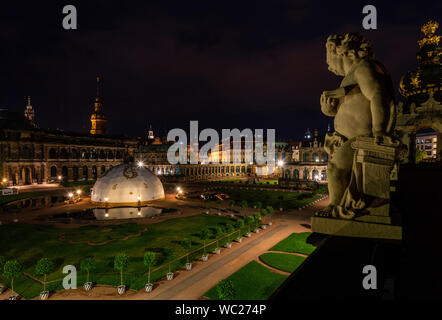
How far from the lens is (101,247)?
2534 cm

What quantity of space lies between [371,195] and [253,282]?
14.5 meters

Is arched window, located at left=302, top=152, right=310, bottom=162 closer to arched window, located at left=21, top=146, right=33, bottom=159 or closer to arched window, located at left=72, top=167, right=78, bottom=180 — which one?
arched window, located at left=72, top=167, right=78, bottom=180

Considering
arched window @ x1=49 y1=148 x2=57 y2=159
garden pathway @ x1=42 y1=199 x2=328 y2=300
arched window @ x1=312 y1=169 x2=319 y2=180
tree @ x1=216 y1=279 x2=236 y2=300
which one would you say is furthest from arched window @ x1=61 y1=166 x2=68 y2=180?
tree @ x1=216 y1=279 x2=236 y2=300

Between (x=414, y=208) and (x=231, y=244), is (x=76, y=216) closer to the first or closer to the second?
(x=231, y=244)

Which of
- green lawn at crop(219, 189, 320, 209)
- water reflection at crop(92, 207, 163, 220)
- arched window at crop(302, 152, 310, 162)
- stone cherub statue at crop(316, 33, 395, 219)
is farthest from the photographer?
arched window at crop(302, 152, 310, 162)

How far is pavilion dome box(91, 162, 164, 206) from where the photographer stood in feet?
155

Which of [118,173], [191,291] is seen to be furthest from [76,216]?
[191,291]

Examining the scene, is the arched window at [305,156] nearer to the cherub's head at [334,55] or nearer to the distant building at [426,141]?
the distant building at [426,141]

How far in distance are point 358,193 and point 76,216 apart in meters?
41.3

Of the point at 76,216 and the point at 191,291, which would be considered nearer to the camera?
the point at 191,291

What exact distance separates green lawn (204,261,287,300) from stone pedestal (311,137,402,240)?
12005 millimetres

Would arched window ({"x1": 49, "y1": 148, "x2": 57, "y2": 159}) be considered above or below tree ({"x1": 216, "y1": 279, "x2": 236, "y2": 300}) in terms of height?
above

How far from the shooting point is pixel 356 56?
6.99 metres

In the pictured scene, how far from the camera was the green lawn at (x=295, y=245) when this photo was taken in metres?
24.5
